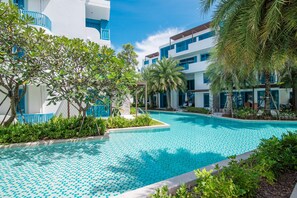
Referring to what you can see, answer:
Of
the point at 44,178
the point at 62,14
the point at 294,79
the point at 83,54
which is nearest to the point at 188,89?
the point at 294,79

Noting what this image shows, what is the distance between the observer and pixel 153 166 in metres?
7.69

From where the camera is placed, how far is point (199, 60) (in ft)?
105

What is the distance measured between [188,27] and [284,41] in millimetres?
28110

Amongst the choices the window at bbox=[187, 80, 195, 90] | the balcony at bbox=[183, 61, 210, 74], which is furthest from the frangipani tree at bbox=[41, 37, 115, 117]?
the window at bbox=[187, 80, 195, 90]

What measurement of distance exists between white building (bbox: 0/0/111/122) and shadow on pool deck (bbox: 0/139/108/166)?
20.0 feet

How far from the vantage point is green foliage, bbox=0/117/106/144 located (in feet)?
34.8

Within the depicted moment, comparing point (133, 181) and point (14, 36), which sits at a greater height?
point (14, 36)

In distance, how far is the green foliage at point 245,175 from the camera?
3.78 metres

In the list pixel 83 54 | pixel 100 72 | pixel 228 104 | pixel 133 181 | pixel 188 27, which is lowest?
pixel 133 181

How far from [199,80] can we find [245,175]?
92.5ft

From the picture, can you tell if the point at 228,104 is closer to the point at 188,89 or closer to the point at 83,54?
the point at 188,89

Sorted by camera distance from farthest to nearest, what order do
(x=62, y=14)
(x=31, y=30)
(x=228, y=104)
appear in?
(x=228, y=104) → (x=62, y=14) → (x=31, y=30)

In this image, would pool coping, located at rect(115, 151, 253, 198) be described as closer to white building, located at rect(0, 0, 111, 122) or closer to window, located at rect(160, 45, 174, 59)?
white building, located at rect(0, 0, 111, 122)

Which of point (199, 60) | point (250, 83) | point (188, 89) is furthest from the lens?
point (188, 89)
